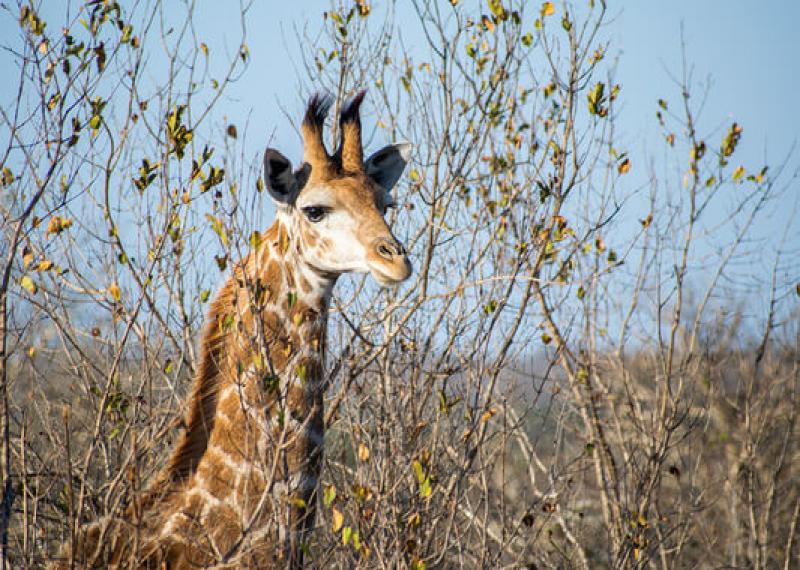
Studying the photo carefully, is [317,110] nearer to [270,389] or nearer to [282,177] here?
[282,177]

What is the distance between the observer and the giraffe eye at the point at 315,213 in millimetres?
6238

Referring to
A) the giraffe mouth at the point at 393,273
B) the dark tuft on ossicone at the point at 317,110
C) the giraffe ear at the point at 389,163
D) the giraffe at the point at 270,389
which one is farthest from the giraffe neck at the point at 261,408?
the giraffe ear at the point at 389,163

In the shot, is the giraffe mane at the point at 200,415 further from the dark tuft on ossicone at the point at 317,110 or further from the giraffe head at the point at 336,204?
the dark tuft on ossicone at the point at 317,110

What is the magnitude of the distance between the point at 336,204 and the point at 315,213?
150mm

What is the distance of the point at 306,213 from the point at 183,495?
1930 mm

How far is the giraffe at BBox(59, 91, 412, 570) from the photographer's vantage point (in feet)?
16.4

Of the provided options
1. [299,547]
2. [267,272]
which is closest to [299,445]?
[299,547]

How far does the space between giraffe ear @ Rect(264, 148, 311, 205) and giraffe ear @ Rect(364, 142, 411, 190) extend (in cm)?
78

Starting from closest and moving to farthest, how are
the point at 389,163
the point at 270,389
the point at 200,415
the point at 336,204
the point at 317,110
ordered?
the point at 270,389, the point at 200,415, the point at 336,204, the point at 317,110, the point at 389,163

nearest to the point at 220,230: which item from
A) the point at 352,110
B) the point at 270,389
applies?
the point at 270,389

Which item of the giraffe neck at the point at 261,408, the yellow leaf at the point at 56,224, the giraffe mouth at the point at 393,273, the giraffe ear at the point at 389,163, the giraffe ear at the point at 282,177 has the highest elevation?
the giraffe ear at the point at 389,163

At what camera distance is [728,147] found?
8695 millimetres

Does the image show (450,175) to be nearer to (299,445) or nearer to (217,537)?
(299,445)

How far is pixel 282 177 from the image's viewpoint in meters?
6.31
